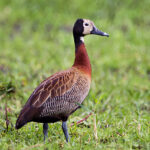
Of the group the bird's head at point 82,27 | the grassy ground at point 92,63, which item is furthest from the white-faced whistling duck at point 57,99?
the bird's head at point 82,27

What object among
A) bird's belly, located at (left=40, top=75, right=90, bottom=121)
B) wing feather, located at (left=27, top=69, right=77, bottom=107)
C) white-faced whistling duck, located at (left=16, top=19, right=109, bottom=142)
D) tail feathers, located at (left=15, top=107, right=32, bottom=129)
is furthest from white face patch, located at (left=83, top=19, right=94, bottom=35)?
tail feathers, located at (left=15, top=107, right=32, bottom=129)

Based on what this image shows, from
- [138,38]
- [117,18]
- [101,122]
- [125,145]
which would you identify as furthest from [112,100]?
[117,18]

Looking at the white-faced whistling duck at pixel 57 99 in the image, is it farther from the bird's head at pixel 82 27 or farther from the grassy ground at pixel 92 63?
the bird's head at pixel 82 27

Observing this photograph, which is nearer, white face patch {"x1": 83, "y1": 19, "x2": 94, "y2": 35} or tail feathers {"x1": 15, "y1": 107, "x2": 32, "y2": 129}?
tail feathers {"x1": 15, "y1": 107, "x2": 32, "y2": 129}

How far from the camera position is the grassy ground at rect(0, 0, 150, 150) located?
15.0ft

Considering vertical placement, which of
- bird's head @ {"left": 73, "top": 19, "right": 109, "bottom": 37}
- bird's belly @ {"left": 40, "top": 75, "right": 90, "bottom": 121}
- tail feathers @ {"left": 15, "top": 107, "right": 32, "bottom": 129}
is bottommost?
tail feathers @ {"left": 15, "top": 107, "right": 32, "bottom": 129}

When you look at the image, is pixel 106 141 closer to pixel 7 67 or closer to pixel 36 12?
pixel 7 67

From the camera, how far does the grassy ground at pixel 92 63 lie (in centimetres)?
459

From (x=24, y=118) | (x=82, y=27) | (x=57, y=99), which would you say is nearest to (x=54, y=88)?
(x=57, y=99)

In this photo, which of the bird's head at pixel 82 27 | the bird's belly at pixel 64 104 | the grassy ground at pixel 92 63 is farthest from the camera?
the bird's head at pixel 82 27

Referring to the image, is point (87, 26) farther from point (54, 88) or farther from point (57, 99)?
Answer: point (57, 99)

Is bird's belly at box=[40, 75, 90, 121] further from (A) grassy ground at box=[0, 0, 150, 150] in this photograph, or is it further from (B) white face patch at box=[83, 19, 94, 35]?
(B) white face patch at box=[83, 19, 94, 35]

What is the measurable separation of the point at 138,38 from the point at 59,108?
18.7 ft

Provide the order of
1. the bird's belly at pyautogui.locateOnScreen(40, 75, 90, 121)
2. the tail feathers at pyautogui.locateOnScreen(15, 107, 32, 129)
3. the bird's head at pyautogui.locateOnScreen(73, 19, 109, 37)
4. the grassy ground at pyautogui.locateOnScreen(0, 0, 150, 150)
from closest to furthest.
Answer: the tail feathers at pyautogui.locateOnScreen(15, 107, 32, 129)
the bird's belly at pyautogui.locateOnScreen(40, 75, 90, 121)
the grassy ground at pyautogui.locateOnScreen(0, 0, 150, 150)
the bird's head at pyautogui.locateOnScreen(73, 19, 109, 37)
